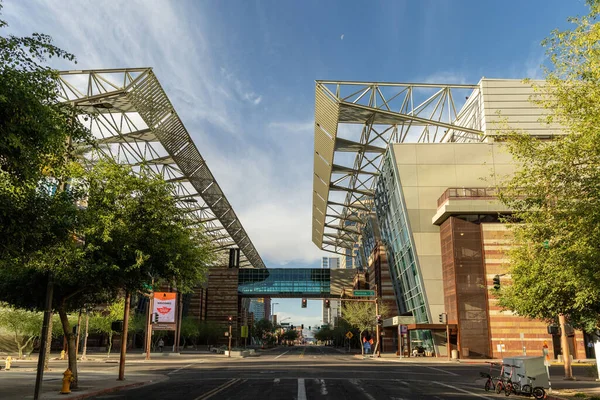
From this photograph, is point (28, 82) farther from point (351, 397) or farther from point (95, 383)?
point (95, 383)

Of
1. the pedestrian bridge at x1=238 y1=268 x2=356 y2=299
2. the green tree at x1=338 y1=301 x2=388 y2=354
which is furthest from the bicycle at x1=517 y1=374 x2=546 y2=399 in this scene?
the pedestrian bridge at x1=238 y1=268 x2=356 y2=299

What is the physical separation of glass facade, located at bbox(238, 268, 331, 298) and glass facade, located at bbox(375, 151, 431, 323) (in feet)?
165


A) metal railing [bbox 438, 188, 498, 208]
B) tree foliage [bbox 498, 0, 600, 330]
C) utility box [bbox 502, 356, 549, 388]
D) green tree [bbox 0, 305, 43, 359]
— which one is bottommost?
utility box [bbox 502, 356, 549, 388]

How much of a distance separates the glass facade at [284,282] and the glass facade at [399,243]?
165 feet

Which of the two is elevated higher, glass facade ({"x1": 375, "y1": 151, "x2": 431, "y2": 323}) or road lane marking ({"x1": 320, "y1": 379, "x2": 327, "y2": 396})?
glass facade ({"x1": 375, "y1": 151, "x2": 431, "y2": 323})

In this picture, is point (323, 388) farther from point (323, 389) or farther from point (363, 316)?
point (363, 316)

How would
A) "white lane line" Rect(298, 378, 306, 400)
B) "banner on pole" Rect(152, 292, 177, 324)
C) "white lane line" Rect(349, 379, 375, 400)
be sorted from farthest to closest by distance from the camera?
"banner on pole" Rect(152, 292, 177, 324), "white lane line" Rect(349, 379, 375, 400), "white lane line" Rect(298, 378, 306, 400)

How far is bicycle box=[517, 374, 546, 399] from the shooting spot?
1872cm

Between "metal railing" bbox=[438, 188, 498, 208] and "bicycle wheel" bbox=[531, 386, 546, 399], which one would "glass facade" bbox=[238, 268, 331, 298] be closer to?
"metal railing" bbox=[438, 188, 498, 208]

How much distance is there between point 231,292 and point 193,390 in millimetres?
99255

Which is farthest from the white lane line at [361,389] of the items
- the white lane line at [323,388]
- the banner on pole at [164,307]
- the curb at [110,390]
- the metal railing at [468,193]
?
the metal railing at [468,193]

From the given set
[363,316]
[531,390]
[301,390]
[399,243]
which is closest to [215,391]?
[301,390]

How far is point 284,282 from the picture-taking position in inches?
4774

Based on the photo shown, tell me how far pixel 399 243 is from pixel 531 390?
44.7 meters
